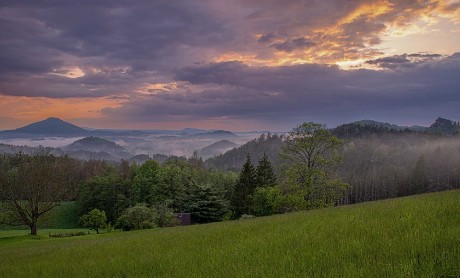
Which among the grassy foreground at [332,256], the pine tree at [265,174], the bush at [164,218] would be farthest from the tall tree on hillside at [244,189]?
the grassy foreground at [332,256]

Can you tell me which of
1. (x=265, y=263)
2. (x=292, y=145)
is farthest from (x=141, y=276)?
(x=292, y=145)

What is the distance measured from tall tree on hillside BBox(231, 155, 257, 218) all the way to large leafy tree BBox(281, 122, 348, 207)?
37.2 metres

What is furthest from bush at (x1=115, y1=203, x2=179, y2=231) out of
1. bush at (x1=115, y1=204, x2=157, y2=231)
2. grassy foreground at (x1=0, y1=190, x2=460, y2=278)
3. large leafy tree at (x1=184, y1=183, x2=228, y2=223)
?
grassy foreground at (x1=0, y1=190, x2=460, y2=278)

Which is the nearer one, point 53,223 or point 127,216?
point 127,216

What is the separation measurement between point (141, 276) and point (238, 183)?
80.9 m

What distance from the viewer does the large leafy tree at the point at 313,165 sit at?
156 feet

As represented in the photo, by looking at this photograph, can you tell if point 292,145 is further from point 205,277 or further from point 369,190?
point 369,190

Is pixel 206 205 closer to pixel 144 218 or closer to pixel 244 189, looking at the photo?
pixel 244 189

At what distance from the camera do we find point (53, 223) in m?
99.4

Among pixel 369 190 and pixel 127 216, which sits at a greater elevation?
pixel 127 216

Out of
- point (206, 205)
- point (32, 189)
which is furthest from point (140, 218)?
point (206, 205)

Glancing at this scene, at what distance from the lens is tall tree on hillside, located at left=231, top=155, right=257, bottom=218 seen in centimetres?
8738

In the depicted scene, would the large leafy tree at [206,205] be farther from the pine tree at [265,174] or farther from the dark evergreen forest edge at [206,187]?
the pine tree at [265,174]

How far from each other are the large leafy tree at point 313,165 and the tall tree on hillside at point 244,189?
3717 cm
